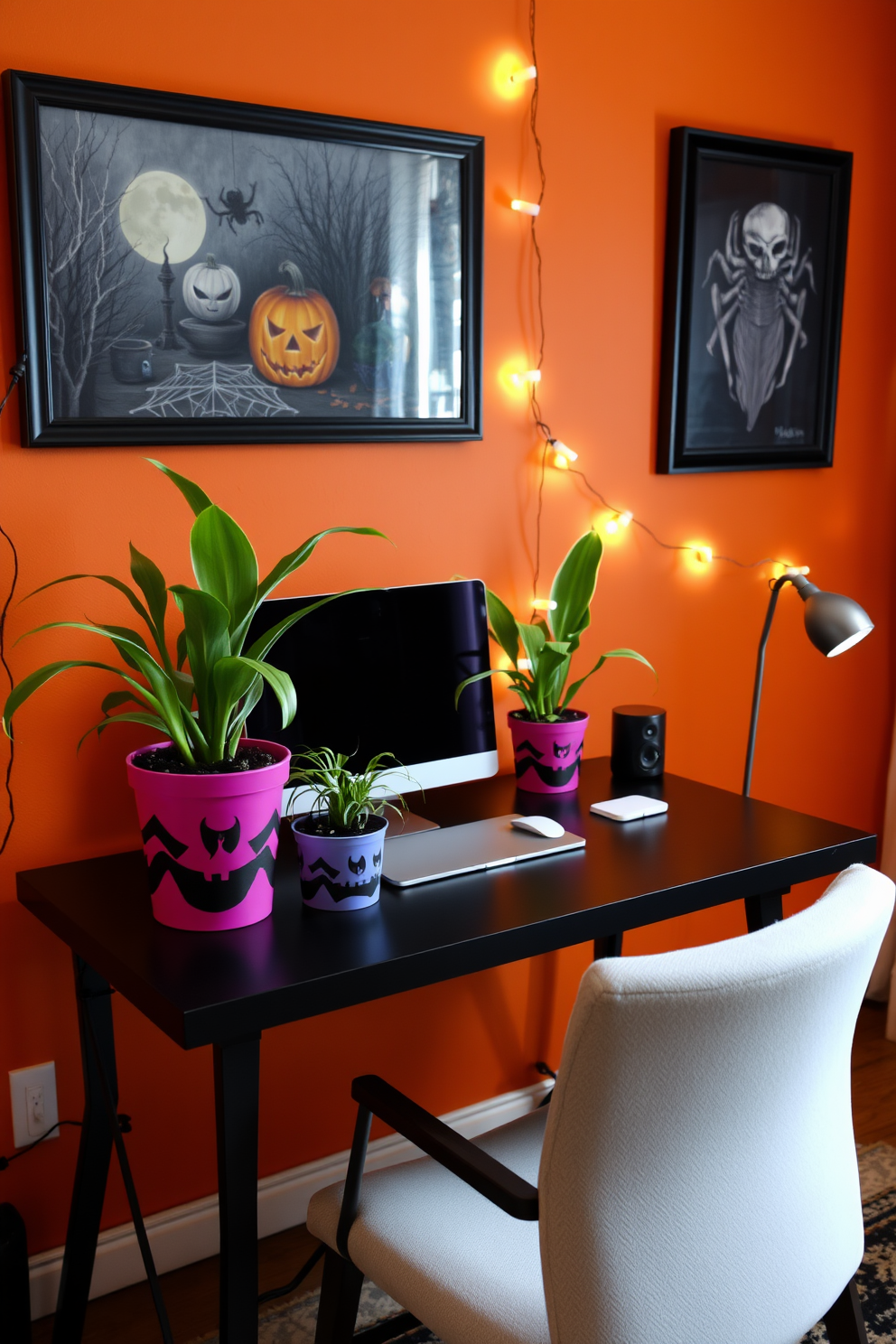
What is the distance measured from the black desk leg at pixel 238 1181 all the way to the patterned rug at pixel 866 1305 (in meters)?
0.58

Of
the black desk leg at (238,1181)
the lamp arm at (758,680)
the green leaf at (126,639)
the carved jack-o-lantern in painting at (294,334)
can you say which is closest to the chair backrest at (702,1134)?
the black desk leg at (238,1181)

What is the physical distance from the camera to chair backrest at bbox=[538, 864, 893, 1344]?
108cm

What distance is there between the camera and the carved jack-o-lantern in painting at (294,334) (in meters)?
1.88

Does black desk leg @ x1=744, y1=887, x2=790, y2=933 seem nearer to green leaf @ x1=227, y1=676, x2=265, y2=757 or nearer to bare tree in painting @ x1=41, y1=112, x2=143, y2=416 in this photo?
green leaf @ x1=227, y1=676, x2=265, y2=757

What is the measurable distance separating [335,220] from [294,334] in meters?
0.20

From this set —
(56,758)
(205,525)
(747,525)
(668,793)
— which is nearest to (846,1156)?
(668,793)

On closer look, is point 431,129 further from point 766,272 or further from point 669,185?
point 766,272

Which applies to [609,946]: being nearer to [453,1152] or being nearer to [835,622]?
[835,622]

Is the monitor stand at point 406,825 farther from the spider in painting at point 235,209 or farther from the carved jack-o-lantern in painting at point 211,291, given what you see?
the spider in painting at point 235,209

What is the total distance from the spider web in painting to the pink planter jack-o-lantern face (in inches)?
27.2

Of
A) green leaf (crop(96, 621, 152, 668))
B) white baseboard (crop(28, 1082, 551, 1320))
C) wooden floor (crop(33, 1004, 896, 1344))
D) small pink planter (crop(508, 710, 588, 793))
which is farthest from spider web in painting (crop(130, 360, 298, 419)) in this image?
wooden floor (crop(33, 1004, 896, 1344))

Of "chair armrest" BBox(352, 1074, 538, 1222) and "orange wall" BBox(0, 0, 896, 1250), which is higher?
"orange wall" BBox(0, 0, 896, 1250)

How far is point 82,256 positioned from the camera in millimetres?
1708

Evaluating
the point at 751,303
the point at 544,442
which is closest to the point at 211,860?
the point at 544,442
